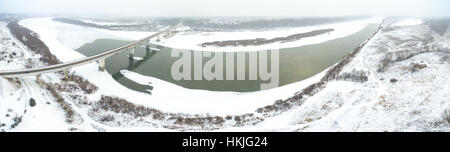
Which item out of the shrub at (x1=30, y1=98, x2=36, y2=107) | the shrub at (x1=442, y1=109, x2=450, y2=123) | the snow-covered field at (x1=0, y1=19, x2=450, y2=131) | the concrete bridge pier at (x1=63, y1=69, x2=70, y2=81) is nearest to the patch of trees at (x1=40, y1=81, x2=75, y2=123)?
the snow-covered field at (x1=0, y1=19, x2=450, y2=131)

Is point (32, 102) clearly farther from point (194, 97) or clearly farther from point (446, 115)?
point (446, 115)

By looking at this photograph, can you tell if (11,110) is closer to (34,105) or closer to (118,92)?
(34,105)

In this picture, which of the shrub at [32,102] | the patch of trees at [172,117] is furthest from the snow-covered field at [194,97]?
the shrub at [32,102]

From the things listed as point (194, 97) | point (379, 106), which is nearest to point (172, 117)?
point (194, 97)

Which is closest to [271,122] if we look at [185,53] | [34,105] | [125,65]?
[34,105]

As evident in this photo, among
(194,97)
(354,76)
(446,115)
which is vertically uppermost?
(354,76)

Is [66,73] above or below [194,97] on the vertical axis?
above

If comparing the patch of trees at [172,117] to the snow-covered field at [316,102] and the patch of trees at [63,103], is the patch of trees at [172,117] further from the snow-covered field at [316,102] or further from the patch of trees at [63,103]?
the patch of trees at [63,103]

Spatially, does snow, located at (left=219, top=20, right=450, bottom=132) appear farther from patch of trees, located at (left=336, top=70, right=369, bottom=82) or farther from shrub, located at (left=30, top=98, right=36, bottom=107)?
shrub, located at (left=30, top=98, right=36, bottom=107)
